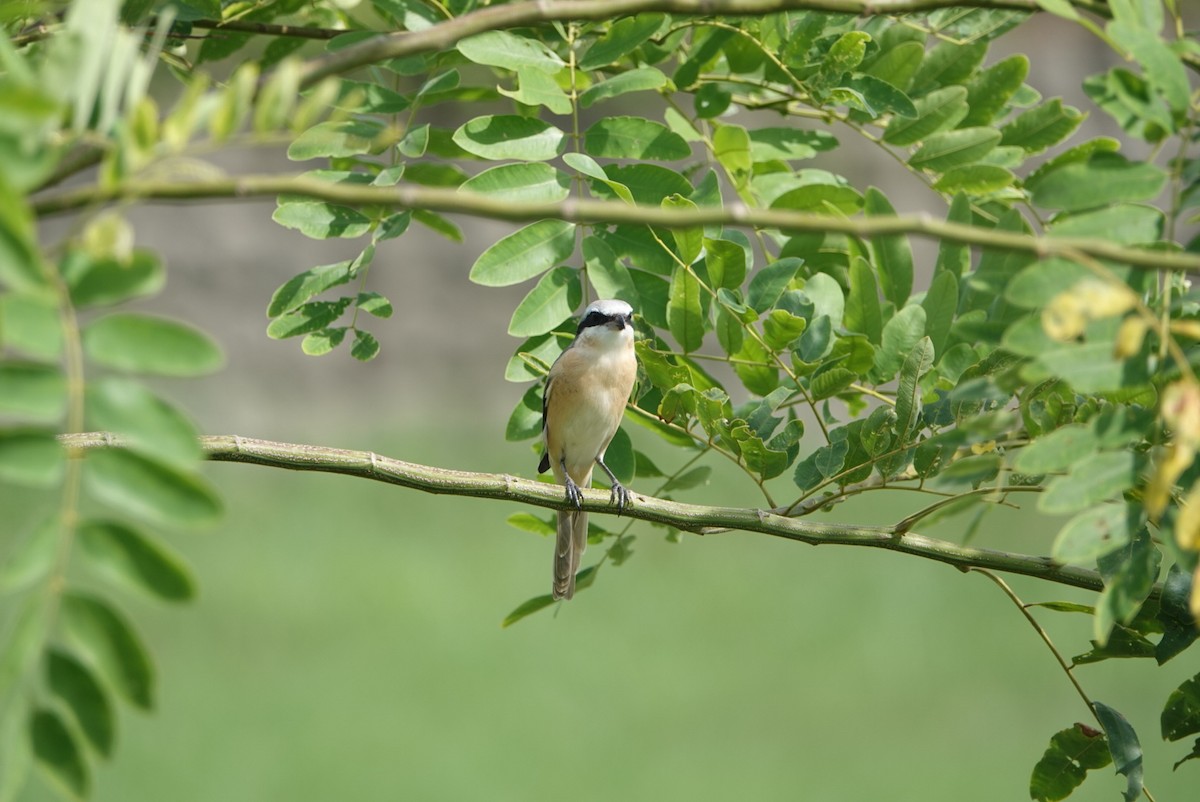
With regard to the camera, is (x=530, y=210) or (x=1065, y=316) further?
(x=1065, y=316)

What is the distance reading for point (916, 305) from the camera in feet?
8.28

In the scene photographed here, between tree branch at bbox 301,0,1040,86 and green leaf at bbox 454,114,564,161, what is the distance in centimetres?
83

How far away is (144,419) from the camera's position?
4.17 ft

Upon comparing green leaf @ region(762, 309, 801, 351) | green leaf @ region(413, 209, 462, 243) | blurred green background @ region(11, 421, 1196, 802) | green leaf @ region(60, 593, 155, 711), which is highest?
green leaf @ region(60, 593, 155, 711)

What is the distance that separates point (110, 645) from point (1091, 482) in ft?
3.93

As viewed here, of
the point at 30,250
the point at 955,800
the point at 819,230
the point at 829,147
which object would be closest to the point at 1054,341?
the point at 819,230

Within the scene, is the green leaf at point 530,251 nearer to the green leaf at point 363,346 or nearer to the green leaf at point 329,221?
the green leaf at point 329,221

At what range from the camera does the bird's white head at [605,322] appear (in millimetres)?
3098

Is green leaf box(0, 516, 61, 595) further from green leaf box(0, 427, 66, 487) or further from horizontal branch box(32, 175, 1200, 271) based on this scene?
horizontal branch box(32, 175, 1200, 271)

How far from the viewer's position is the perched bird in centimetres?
411

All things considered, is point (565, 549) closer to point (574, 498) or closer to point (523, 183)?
point (574, 498)

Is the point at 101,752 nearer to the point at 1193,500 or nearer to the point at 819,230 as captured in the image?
the point at 819,230

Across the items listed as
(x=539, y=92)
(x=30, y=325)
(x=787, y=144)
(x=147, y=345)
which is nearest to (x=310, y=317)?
(x=539, y=92)

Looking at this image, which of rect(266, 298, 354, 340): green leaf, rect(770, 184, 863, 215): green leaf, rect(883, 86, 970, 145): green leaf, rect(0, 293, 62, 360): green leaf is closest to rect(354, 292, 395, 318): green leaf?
rect(266, 298, 354, 340): green leaf
